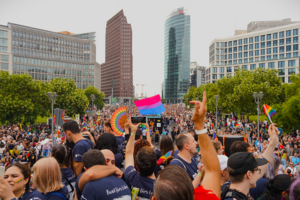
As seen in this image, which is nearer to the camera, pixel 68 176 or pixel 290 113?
pixel 68 176

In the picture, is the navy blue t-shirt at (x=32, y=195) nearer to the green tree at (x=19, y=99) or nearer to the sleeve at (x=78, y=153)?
the sleeve at (x=78, y=153)

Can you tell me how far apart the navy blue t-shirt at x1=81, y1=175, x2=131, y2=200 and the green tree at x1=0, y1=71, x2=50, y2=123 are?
34278 mm

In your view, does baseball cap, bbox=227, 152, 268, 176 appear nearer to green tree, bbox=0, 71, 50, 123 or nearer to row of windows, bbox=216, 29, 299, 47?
green tree, bbox=0, 71, 50, 123

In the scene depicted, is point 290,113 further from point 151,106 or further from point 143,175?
point 143,175

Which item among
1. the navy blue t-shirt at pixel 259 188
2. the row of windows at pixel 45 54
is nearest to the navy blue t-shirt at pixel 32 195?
the navy blue t-shirt at pixel 259 188

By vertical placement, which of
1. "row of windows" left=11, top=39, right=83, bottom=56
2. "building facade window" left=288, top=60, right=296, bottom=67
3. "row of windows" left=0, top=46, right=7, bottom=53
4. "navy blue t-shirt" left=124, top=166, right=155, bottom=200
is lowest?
"navy blue t-shirt" left=124, top=166, right=155, bottom=200

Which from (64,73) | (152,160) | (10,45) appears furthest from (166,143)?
(64,73)

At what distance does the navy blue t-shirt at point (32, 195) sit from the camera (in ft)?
8.62

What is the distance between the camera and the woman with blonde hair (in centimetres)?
278

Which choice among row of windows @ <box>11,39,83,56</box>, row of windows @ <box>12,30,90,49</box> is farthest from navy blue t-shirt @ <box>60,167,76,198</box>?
row of windows @ <box>12,30,90,49</box>

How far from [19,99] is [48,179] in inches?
1414

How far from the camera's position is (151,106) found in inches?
276

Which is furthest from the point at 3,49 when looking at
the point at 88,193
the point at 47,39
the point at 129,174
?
the point at 88,193

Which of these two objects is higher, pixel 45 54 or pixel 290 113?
pixel 45 54
